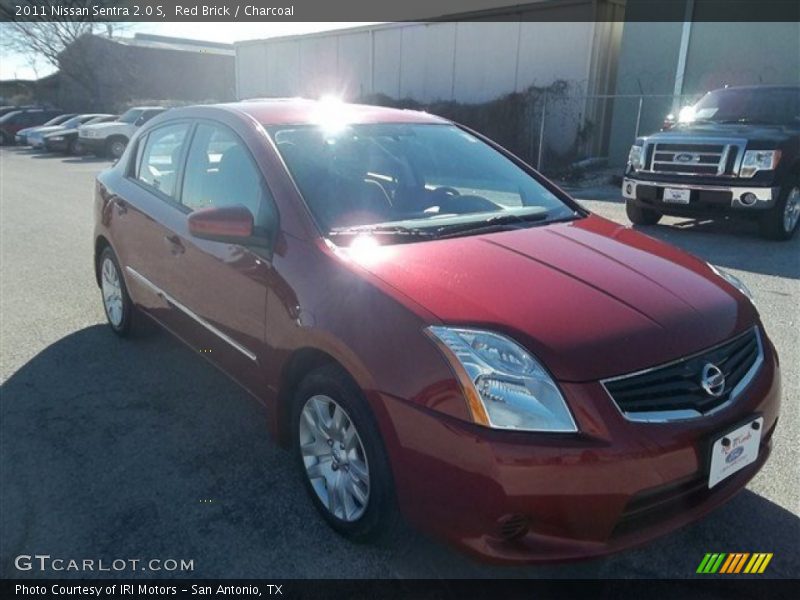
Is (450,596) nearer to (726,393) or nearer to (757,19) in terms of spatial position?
(726,393)

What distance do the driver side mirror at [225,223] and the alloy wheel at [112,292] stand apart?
6.81ft

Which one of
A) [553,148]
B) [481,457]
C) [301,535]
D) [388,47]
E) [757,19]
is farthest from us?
[388,47]

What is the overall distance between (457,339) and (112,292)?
3.58 metres

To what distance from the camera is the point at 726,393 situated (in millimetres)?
2314

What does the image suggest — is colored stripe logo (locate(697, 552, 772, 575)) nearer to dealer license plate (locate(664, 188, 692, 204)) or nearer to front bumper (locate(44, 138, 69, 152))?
dealer license plate (locate(664, 188, 692, 204))

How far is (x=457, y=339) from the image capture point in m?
2.16

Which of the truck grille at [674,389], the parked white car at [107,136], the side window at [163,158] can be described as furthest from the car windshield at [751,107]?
the parked white car at [107,136]

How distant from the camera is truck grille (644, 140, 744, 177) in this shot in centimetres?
779

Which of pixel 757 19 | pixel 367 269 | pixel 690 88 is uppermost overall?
pixel 757 19

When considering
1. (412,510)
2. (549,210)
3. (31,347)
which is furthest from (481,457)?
(31,347)

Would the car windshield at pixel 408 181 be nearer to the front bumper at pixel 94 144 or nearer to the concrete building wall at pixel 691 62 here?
the concrete building wall at pixel 691 62

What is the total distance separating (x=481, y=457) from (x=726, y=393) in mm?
961

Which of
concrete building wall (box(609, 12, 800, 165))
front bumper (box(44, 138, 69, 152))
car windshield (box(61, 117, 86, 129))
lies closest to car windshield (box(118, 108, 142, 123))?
front bumper (box(44, 138, 69, 152))

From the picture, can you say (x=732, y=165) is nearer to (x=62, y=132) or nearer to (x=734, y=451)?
(x=734, y=451)
